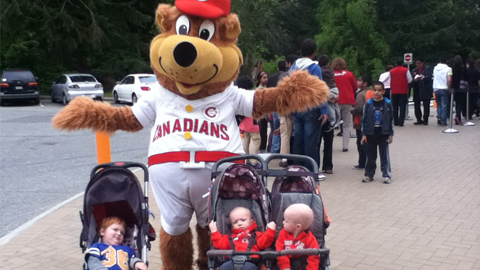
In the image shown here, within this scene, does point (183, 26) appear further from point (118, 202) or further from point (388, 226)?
point (388, 226)

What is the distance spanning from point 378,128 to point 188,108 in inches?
190

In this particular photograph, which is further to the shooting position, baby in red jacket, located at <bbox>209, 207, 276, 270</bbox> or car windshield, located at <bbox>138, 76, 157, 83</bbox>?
car windshield, located at <bbox>138, 76, 157, 83</bbox>

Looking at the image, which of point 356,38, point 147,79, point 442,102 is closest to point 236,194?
point 442,102

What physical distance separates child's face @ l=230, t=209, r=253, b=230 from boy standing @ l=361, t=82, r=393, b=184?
498cm

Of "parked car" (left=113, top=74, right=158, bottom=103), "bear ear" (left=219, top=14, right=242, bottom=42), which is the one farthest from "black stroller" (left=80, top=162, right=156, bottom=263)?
"parked car" (left=113, top=74, right=158, bottom=103)

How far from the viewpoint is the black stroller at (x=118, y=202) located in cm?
470

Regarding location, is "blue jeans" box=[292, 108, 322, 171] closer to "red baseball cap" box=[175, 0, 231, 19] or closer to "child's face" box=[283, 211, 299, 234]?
"red baseball cap" box=[175, 0, 231, 19]

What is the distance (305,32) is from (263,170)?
49920 millimetres

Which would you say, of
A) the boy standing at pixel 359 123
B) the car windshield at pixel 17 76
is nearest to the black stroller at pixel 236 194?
the boy standing at pixel 359 123

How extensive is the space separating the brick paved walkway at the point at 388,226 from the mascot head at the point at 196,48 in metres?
1.84

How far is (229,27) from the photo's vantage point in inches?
193

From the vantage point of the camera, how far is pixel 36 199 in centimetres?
852

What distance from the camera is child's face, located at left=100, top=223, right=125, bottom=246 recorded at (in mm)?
4543

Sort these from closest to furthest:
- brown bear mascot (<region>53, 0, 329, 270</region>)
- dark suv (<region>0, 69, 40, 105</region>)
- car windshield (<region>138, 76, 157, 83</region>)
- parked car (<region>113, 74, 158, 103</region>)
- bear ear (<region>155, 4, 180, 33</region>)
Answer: brown bear mascot (<region>53, 0, 329, 270</region>), bear ear (<region>155, 4, 180, 33</region>), parked car (<region>113, 74, 158, 103</region>), dark suv (<region>0, 69, 40, 105</region>), car windshield (<region>138, 76, 157, 83</region>)
